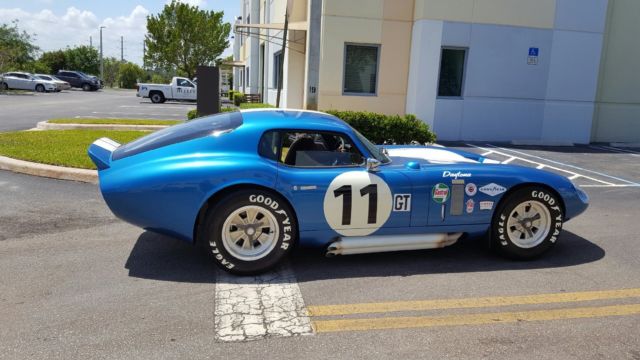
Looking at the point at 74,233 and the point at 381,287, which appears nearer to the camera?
the point at 381,287

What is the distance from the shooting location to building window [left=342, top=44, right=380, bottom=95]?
14594 millimetres

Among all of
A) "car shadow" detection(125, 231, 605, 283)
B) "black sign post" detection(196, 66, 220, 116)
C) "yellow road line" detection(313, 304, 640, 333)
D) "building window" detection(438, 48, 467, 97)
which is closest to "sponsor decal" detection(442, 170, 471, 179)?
"car shadow" detection(125, 231, 605, 283)

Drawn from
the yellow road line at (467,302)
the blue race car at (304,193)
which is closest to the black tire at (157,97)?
the blue race car at (304,193)

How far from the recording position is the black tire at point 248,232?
421cm

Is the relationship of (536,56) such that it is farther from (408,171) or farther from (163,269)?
(163,269)

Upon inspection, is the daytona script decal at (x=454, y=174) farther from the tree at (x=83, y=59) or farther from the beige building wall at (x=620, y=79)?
the tree at (x=83, y=59)


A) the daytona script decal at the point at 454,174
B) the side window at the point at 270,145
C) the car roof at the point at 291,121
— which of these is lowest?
the daytona script decal at the point at 454,174

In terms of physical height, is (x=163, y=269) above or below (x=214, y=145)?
below

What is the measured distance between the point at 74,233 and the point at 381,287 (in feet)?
10.8

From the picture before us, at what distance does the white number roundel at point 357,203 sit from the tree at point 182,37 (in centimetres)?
4556

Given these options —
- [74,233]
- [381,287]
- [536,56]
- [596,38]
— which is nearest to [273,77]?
[536,56]

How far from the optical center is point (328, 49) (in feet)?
46.3

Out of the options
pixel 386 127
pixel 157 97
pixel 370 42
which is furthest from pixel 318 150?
pixel 157 97

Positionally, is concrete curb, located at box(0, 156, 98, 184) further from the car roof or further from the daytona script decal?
the daytona script decal
